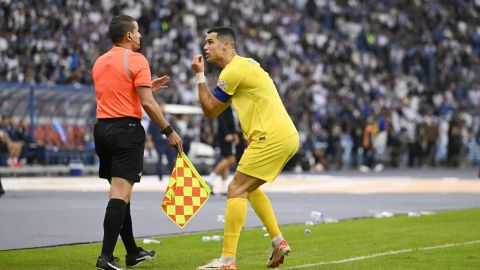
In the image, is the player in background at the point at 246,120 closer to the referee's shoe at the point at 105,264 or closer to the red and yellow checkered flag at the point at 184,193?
the red and yellow checkered flag at the point at 184,193

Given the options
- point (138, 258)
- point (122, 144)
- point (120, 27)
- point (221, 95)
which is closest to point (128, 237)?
point (138, 258)

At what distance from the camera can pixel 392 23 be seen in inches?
1946

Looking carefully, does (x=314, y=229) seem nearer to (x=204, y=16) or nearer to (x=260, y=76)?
(x=260, y=76)

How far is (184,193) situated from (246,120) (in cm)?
91

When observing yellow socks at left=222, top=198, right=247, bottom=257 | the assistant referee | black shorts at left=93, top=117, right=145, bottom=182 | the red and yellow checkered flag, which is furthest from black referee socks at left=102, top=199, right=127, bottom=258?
yellow socks at left=222, top=198, right=247, bottom=257

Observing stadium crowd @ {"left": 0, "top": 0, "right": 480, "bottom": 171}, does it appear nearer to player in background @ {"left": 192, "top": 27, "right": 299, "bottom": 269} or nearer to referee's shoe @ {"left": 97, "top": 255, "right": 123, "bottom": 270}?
player in background @ {"left": 192, "top": 27, "right": 299, "bottom": 269}

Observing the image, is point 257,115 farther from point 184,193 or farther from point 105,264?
point 105,264

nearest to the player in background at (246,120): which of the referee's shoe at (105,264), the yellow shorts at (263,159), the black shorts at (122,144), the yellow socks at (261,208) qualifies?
the yellow shorts at (263,159)

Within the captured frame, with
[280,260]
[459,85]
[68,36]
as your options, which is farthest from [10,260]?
[459,85]

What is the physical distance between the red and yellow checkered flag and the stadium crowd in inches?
921

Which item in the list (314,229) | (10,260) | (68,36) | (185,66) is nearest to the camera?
(10,260)

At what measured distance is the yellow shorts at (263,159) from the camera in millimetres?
9445

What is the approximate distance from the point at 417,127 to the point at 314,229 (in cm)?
2975

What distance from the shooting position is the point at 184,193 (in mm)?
9914
